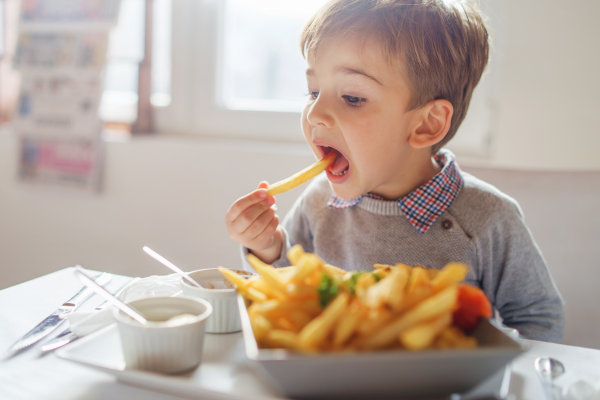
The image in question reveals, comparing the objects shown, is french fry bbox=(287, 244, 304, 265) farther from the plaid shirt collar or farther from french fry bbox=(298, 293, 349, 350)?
the plaid shirt collar

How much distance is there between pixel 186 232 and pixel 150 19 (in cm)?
86

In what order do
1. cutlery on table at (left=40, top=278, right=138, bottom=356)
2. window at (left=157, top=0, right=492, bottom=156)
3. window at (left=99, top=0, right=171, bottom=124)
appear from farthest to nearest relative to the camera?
window at (left=99, top=0, right=171, bottom=124) → window at (left=157, top=0, right=492, bottom=156) → cutlery on table at (left=40, top=278, right=138, bottom=356)

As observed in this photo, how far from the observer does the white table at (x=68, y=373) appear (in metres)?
0.61

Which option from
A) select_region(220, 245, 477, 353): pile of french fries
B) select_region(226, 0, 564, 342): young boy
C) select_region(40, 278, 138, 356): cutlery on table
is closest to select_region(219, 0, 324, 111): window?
select_region(226, 0, 564, 342): young boy

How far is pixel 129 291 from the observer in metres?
0.89

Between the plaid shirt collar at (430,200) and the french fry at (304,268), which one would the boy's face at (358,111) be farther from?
→ the french fry at (304,268)

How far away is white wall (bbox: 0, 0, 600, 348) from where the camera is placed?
1.36 metres

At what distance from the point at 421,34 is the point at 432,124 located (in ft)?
0.62

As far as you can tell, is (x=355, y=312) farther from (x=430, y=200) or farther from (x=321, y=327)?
(x=430, y=200)

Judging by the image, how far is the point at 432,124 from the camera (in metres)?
1.09

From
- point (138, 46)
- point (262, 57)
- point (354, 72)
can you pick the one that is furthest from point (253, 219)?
point (138, 46)

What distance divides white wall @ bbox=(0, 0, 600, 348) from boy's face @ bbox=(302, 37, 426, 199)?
0.54m

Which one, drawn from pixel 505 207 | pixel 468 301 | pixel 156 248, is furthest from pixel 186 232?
pixel 468 301

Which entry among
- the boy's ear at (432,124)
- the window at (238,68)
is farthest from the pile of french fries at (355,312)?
the window at (238,68)
